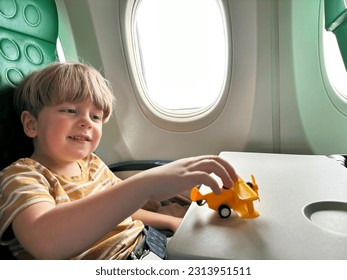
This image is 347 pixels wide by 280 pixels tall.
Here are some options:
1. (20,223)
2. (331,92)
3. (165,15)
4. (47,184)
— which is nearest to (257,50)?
(331,92)

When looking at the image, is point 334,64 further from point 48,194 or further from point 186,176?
point 48,194

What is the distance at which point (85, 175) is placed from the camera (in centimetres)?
95

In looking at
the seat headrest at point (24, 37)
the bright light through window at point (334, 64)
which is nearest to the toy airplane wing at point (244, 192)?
the seat headrest at point (24, 37)

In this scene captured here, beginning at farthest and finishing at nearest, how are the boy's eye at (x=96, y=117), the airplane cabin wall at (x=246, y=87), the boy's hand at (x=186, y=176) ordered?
the airplane cabin wall at (x=246, y=87), the boy's eye at (x=96, y=117), the boy's hand at (x=186, y=176)

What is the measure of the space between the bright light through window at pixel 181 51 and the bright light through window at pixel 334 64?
0.49 m

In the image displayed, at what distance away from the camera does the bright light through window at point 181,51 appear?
4.96 feet

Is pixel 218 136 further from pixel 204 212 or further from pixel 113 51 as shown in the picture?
pixel 204 212

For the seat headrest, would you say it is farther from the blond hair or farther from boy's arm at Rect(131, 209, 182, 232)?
boy's arm at Rect(131, 209, 182, 232)

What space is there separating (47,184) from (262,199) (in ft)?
1.91

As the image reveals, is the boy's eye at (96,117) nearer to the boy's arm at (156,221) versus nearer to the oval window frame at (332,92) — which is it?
the boy's arm at (156,221)

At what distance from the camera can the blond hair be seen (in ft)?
2.80

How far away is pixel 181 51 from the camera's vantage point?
1.61m

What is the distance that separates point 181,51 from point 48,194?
3.85 feet

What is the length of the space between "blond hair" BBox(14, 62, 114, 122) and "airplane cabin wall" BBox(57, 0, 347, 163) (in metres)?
0.75
